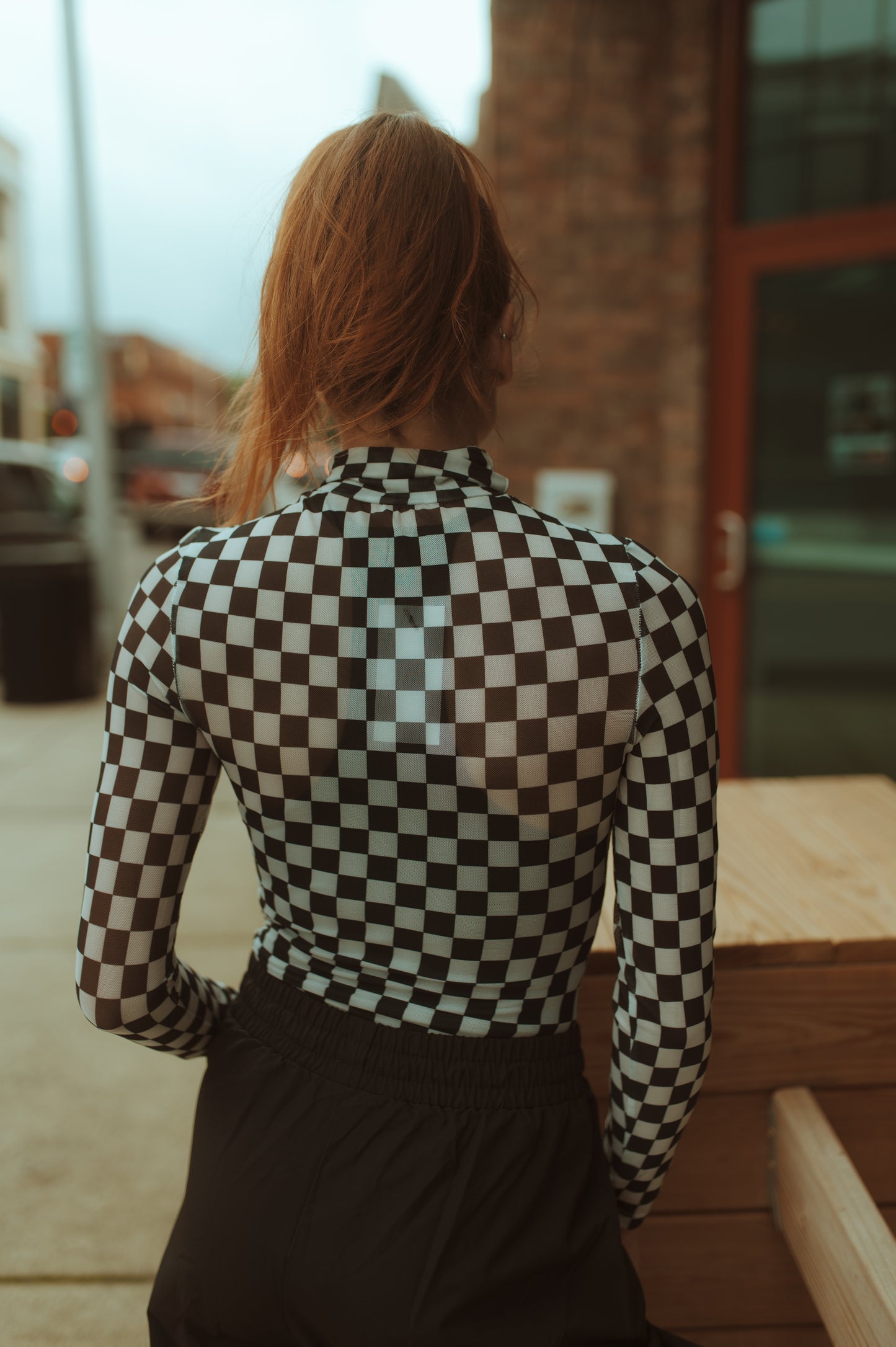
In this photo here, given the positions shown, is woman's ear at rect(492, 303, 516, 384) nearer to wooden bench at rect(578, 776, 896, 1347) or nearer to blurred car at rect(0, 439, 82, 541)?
wooden bench at rect(578, 776, 896, 1347)

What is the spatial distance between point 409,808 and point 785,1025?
79 cm

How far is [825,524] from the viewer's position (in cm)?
432

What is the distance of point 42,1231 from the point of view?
2.07 metres

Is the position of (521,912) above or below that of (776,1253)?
above

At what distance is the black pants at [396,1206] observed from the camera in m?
0.90

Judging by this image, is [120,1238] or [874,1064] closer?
[874,1064]

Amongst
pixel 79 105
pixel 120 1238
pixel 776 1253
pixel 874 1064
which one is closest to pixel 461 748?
pixel 874 1064

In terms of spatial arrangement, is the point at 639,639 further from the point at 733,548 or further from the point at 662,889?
the point at 733,548

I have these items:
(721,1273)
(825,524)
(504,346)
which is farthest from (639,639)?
(825,524)

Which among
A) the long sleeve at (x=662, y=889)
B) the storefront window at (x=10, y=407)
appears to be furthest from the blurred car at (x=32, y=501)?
the storefront window at (x=10, y=407)

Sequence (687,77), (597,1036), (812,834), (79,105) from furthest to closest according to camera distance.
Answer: (79,105) → (687,77) → (812,834) → (597,1036)

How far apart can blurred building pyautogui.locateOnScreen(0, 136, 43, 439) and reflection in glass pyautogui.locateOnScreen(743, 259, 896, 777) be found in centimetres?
2704

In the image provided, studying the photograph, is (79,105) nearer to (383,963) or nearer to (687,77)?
(687,77)

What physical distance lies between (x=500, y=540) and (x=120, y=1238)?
186cm
